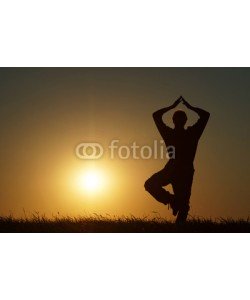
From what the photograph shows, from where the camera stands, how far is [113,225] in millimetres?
8969

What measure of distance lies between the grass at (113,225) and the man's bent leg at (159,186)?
1.35 feet

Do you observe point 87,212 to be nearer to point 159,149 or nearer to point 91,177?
point 91,177

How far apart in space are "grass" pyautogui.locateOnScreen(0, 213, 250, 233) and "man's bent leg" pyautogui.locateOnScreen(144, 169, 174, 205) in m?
0.41

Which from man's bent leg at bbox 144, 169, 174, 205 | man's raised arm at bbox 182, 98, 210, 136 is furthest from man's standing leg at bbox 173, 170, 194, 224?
man's raised arm at bbox 182, 98, 210, 136

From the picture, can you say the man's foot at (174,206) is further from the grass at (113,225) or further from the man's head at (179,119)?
the man's head at (179,119)

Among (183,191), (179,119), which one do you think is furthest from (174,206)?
(179,119)

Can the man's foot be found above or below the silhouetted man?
below

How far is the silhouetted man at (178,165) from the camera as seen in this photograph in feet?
30.1

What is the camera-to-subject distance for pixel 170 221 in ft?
29.7

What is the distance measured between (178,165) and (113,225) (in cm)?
174

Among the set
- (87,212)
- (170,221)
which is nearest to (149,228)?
(170,221)

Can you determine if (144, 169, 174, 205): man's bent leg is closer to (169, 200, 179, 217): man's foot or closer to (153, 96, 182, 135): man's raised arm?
(169, 200, 179, 217): man's foot

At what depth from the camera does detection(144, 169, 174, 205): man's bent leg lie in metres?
9.16

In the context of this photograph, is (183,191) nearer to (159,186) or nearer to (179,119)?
(159,186)
